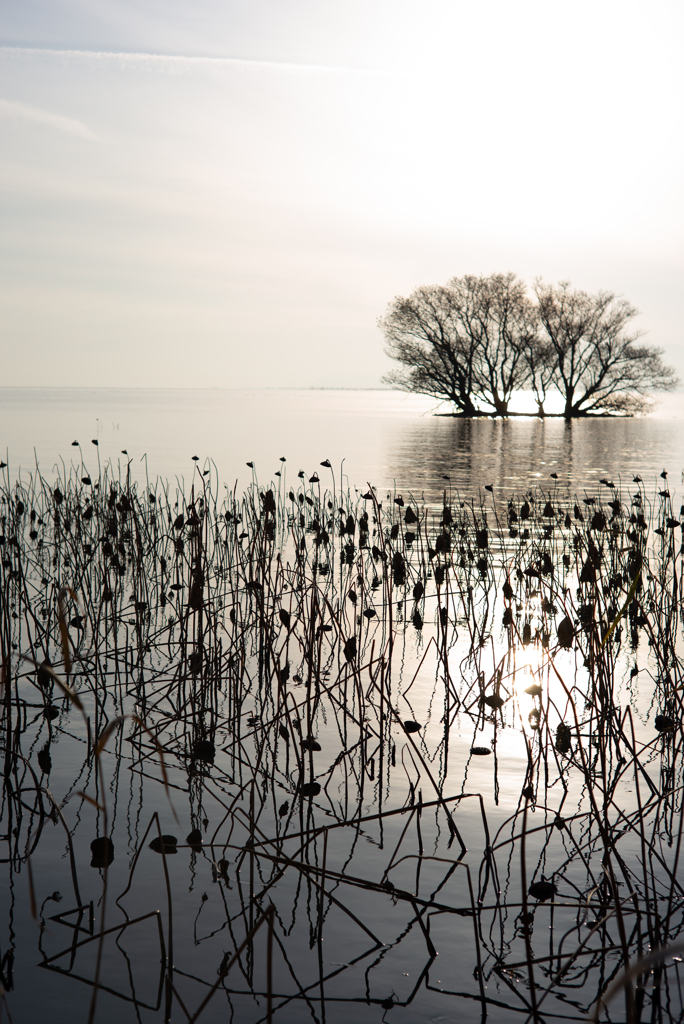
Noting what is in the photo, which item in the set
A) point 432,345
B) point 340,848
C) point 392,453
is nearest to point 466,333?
point 432,345

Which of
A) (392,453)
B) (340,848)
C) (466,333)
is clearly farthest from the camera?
(466,333)

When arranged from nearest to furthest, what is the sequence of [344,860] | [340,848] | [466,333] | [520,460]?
[344,860] < [340,848] < [520,460] < [466,333]

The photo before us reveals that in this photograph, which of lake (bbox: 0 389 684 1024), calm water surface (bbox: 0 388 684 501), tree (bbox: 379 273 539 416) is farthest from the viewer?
tree (bbox: 379 273 539 416)

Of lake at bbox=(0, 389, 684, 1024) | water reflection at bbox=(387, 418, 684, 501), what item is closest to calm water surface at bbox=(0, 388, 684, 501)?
water reflection at bbox=(387, 418, 684, 501)

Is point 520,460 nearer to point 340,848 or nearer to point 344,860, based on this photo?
point 340,848

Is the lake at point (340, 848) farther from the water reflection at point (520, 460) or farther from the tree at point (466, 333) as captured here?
the tree at point (466, 333)

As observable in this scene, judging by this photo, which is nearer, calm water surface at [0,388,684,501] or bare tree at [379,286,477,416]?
calm water surface at [0,388,684,501]

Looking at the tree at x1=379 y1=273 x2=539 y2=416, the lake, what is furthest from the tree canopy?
the lake

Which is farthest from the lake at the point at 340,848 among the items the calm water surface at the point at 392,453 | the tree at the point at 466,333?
the tree at the point at 466,333

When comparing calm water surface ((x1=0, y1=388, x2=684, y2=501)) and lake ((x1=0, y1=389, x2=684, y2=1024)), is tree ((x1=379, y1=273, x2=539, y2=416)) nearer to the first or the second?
calm water surface ((x1=0, y1=388, x2=684, y2=501))

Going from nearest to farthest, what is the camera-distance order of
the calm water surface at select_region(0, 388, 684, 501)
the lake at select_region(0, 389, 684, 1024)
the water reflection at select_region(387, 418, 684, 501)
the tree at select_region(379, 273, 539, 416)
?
the lake at select_region(0, 389, 684, 1024)
the water reflection at select_region(387, 418, 684, 501)
the calm water surface at select_region(0, 388, 684, 501)
the tree at select_region(379, 273, 539, 416)

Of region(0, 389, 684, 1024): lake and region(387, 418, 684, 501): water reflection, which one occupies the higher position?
region(387, 418, 684, 501): water reflection

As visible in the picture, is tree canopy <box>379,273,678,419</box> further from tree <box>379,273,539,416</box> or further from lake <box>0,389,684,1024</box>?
lake <box>0,389,684,1024</box>

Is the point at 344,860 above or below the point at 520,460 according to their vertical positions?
below
